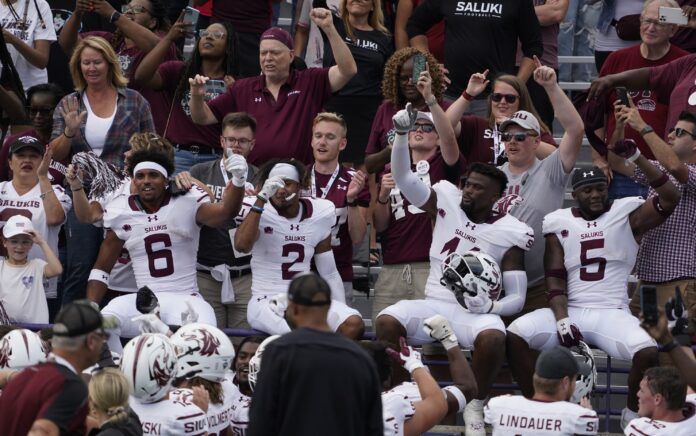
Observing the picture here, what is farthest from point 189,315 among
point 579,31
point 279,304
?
point 579,31

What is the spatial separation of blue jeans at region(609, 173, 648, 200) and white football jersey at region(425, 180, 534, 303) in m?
1.22

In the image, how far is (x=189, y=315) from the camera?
877 centimetres

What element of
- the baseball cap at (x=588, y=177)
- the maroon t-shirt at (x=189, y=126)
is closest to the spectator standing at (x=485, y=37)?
the maroon t-shirt at (x=189, y=126)

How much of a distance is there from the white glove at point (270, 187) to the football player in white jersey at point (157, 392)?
217 centimetres

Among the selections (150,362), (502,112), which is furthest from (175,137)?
(150,362)

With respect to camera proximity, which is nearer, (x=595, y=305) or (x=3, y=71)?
(x=595, y=305)

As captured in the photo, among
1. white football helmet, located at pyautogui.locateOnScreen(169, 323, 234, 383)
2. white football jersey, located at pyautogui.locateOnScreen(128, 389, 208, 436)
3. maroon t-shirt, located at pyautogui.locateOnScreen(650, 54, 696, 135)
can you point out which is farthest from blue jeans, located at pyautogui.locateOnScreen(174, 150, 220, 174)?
white football jersey, located at pyautogui.locateOnScreen(128, 389, 208, 436)

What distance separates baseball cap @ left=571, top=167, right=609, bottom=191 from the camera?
9.26 metres

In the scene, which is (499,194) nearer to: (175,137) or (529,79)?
(529,79)

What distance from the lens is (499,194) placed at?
30.7 ft

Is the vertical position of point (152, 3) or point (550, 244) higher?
point (152, 3)

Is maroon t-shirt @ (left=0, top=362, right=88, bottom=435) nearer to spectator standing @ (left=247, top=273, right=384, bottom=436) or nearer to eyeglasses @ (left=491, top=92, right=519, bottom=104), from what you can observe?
spectator standing @ (left=247, top=273, right=384, bottom=436)

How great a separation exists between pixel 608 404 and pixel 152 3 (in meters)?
5.19

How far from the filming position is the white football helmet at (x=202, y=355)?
743 centimetres
